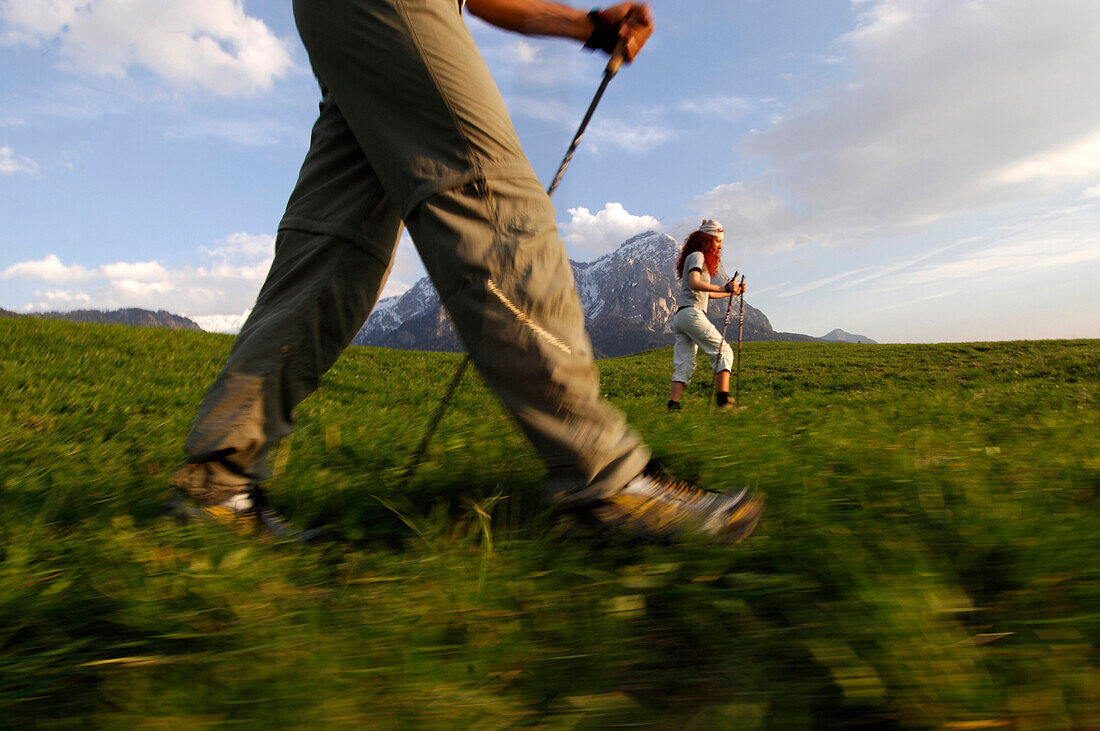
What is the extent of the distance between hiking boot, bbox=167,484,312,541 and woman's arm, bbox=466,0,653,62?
1.97 m

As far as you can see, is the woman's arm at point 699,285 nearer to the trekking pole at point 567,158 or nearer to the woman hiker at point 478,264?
the trekking pole at point 567,158

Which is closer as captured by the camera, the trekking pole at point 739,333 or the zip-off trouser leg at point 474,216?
the zip-off trouser leg at point 474,216

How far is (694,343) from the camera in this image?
9.73m

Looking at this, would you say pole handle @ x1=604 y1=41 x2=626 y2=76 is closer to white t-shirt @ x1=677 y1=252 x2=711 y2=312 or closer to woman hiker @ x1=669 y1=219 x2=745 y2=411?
woman hiker @ x1=669 y1=219 x2=745 y2=411

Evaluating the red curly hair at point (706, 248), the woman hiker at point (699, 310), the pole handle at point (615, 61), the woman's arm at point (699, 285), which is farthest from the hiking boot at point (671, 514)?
the red curly hair at point (706, 248)

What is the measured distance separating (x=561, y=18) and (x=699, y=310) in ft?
24.9

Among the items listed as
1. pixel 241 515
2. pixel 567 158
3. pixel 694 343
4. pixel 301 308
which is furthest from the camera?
pixel 694 343

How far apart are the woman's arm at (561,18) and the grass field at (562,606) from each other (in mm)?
1695

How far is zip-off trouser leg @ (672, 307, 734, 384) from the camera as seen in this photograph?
922 cm

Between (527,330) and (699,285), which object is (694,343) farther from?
(527,330)

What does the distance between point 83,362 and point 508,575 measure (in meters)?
8.10

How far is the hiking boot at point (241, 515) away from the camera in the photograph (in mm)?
2012

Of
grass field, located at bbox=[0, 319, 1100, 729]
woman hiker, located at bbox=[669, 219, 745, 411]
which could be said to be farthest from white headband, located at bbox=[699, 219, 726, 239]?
grass field, located at bbox=[0, 319, 1100, 729]

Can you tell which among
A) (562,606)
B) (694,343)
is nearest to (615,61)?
(562,606)
